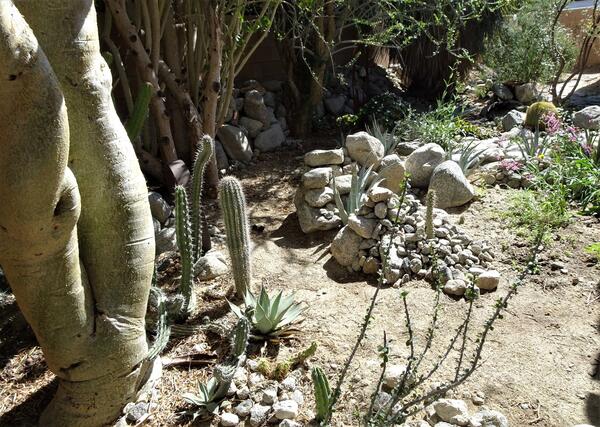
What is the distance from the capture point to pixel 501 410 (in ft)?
8.94

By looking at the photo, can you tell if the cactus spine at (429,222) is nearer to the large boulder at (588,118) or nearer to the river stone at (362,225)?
the river stone at (362,225)

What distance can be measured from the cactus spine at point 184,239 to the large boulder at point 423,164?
94.9 inches

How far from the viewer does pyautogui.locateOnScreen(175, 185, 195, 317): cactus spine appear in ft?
10.1

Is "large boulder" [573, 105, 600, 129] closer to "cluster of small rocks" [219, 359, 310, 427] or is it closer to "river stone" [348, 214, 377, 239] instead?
"river stone" [348, 214, 377, 239]

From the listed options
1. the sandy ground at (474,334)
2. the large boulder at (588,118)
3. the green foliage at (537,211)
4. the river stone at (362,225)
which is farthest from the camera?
the large boulder at (588,118)

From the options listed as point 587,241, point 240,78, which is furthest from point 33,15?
point 240,78

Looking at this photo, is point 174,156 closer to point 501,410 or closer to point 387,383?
point 387,383

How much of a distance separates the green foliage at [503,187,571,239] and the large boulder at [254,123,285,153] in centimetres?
316

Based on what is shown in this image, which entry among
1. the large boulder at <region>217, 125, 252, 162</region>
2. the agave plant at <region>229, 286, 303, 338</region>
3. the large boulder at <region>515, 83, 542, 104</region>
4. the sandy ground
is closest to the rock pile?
the sandy ground

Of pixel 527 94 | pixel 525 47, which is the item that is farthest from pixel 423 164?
pixel 525 47

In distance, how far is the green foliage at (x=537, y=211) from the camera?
14.1 feet

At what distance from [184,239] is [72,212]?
113 centimetres

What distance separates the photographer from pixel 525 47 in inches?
361

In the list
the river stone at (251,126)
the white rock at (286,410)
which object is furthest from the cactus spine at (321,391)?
the river stone at (251,126)
